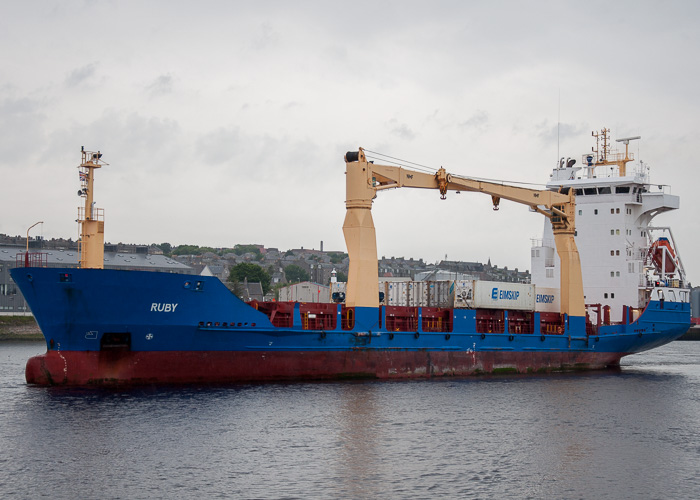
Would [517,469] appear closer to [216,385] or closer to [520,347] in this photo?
[216,385]

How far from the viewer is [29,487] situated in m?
14.9

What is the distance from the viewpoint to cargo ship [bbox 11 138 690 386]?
2478 cm

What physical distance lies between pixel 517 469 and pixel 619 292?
77.0 ft

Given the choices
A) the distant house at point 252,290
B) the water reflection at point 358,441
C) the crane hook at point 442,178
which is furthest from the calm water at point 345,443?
the distant house at point 252,290

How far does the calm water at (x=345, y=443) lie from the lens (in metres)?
15.5

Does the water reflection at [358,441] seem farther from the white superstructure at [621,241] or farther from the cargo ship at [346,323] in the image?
the white superstructure at [621,241]

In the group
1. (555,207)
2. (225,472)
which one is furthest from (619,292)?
(225,472)

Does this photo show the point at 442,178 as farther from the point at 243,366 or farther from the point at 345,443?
the point at 345,443

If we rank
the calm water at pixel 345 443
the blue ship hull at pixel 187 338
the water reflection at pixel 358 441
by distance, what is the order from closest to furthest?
1. the calm water at pixel 345 443
2. the water reflection at pixel 358 441
3. the blue ship hull at pixel 187 338

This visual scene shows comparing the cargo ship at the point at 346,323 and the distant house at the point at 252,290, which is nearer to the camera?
the cargo ship at the point at 346,323

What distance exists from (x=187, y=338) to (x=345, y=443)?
28.1 feet

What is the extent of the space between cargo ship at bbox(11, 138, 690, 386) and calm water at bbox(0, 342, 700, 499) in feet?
3.27

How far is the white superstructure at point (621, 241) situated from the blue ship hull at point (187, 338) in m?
11.2

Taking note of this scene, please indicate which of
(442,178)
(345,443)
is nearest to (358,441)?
(345,443)
